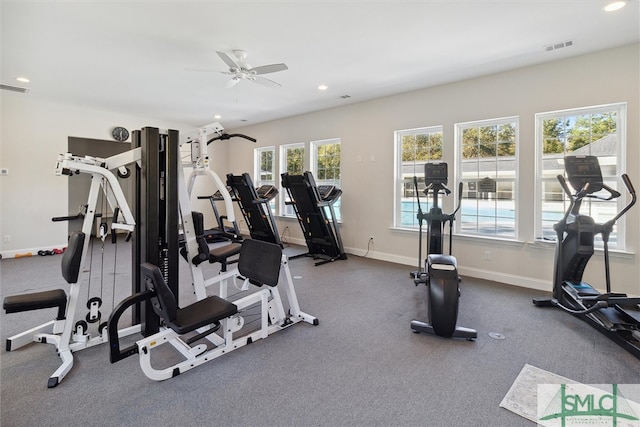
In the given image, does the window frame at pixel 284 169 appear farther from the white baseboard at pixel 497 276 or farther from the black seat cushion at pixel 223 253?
the black seat cushion at pixel 223 253

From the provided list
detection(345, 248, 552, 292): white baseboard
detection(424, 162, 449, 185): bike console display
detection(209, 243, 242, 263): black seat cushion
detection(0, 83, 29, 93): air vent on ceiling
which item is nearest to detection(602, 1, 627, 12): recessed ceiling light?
detection(424, 162, 449, 185): bike console display

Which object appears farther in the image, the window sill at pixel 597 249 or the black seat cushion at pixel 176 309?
the window sill at pixel 597 249

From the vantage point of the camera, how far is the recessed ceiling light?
2674 millimetres

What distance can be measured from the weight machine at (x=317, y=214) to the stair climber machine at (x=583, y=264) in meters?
2.98

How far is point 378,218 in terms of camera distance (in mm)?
5598

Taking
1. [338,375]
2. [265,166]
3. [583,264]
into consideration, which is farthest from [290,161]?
[338,375]

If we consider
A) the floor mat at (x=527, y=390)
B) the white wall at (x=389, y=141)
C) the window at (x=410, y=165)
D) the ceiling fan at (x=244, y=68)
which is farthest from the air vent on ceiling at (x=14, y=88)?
the floor mat at (x=527, y=390)

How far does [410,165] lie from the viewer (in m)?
5.29

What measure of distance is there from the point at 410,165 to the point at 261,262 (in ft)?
11.5

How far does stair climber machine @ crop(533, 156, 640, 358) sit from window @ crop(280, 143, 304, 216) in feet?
15.9

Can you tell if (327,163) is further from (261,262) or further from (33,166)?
(33,166)

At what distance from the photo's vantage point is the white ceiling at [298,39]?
280 centimetres

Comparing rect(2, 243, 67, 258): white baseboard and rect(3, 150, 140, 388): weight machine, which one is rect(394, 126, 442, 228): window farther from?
rect(2, 243, 67, 258): white baseboard

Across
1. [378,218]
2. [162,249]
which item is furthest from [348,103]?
[162,249]
